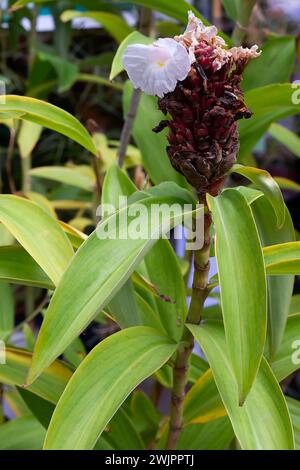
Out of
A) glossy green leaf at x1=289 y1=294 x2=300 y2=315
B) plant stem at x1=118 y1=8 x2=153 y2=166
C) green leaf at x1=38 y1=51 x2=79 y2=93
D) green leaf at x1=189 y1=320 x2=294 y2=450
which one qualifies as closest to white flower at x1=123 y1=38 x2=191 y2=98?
green leaf at x1=189 y1=320 x2=294 y2=450

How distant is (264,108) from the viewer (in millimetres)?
646

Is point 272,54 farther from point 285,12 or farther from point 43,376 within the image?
point 285,12

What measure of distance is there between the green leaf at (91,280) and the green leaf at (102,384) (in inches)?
1.7

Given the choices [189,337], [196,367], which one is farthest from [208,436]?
[189,337]

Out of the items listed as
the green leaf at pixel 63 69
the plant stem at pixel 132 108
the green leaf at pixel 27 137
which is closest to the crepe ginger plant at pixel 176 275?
the plant stem at pixel 132 108

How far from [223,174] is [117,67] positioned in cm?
16

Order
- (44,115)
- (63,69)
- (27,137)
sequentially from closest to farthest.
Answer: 1. (44,115)
2. (27,137)
3. (63,69)

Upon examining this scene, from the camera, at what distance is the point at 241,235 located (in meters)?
0.44

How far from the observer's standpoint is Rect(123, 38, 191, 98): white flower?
411 millimetres

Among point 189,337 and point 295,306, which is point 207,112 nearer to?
point 189,337

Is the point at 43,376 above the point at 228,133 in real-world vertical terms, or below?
below

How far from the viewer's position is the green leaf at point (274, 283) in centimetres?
54

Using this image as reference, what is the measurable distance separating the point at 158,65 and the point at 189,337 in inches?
10.2
